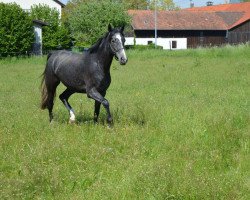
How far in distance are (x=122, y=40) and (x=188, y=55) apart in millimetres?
30197

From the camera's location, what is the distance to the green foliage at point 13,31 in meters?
40.7

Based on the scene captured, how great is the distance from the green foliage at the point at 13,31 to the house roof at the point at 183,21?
1331 inches

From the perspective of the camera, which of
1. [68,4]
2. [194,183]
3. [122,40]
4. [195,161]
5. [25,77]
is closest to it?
[194,183]

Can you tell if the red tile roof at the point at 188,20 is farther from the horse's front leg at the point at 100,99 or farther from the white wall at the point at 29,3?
the horse's front leg at the point at 100,99

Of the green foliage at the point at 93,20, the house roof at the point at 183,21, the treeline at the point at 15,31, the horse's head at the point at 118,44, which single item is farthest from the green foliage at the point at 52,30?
the horse's head at the point at 118,44

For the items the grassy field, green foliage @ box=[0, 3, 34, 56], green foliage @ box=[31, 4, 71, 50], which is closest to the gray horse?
the grassy field

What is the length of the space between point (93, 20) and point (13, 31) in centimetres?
1518

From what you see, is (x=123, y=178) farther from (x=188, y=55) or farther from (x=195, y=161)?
(x=188, y=55)

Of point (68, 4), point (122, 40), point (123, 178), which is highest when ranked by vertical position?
point (68, 4)

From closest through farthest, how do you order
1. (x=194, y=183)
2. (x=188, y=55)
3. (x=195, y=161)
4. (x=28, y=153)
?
(x=194, y=183)
(x=195, y=161)
(x=28, y=153)
(x=188, y=55)

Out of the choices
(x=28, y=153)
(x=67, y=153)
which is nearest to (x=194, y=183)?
(x=67, y=153)

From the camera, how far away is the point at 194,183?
5.45 m

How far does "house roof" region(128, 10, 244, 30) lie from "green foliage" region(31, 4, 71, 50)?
925 inches

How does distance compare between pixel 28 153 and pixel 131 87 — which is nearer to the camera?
pixel 28 153
